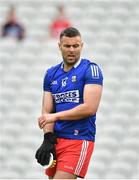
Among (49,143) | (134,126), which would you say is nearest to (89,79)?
(49,143)

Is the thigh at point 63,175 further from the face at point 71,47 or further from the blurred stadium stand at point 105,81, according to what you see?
the blurred stadium stand at point 105,81

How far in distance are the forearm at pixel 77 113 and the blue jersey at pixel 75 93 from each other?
0.12 m

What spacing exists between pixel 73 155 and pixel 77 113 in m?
0.30

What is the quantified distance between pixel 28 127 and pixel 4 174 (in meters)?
1.01

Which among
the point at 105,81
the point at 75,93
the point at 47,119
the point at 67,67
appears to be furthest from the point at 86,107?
the point at 105,81

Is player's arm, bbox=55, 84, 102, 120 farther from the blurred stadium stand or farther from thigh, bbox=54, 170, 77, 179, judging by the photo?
the blurred stadium stand

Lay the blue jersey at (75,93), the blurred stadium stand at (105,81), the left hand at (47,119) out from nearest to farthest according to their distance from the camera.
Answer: the left hand at (47,119) < the blue jersey at (75,93) < the blurred stadium stand at (105,81)

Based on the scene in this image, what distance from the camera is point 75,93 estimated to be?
6316 millimetres

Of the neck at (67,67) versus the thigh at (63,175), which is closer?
the thigh at (63,175)

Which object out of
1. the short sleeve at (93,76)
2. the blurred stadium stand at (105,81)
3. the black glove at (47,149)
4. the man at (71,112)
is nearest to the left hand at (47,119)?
the man at (71,112)

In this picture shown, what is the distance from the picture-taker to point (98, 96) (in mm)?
6242

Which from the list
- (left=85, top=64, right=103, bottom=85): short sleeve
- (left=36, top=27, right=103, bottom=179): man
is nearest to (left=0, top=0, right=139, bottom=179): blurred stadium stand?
(left=36, top=27, right=103, bottom=179): man

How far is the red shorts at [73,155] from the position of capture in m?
6.24

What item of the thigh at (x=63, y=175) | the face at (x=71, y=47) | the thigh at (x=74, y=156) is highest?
the face at (x=71, y=47)
